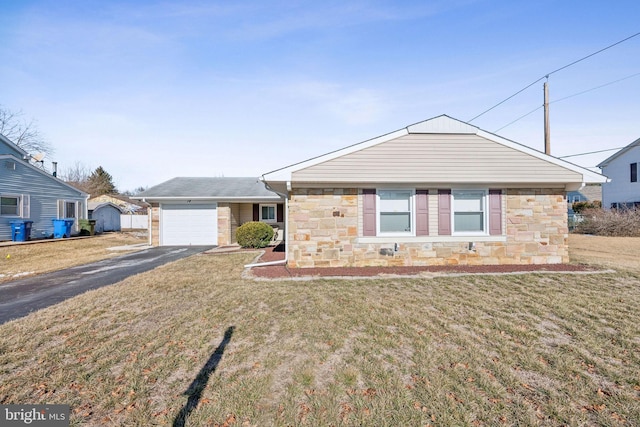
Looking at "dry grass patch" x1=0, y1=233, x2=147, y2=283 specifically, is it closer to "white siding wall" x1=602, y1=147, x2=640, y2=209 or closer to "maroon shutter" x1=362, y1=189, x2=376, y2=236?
"maroon shutter" x1=362, y1=189, x2=376, y2=236

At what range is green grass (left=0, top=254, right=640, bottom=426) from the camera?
2689 mm

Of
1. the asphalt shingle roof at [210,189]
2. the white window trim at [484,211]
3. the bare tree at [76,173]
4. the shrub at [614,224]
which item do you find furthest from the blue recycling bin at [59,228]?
the bare tree at [76,173]

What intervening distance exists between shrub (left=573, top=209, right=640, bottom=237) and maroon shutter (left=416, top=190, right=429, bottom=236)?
1881cm

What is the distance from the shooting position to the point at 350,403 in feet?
9.10

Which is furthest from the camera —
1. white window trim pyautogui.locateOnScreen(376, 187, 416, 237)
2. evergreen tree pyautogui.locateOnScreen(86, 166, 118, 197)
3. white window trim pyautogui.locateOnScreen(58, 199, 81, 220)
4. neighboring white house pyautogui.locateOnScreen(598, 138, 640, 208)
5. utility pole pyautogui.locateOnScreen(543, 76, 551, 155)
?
evergreen tree pyautogui.locateOnScreen(86, 166, 118, 197)

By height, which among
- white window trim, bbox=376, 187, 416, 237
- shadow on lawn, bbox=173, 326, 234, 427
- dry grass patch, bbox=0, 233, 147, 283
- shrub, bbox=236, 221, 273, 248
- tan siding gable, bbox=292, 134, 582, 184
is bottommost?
shadow on lawn, bbox=173, 326, 234, 427

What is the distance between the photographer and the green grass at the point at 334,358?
8.82 feet

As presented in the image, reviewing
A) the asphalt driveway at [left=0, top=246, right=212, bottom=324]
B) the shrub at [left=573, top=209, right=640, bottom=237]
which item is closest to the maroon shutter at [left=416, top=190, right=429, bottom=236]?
the asphalt driveway at [left=0, top=246, right=212, bottom=324]

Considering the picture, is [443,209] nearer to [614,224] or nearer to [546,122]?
[546,122]

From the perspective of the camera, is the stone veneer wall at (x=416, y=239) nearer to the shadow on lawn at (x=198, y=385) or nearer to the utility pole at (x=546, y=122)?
the shadow on lawn at (x=198, y=385)

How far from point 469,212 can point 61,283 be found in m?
11.7

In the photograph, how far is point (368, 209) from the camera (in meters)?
9.00

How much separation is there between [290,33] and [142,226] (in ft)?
86.9

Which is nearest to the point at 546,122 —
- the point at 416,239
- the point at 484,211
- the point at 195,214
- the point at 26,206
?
the point at 484,211
